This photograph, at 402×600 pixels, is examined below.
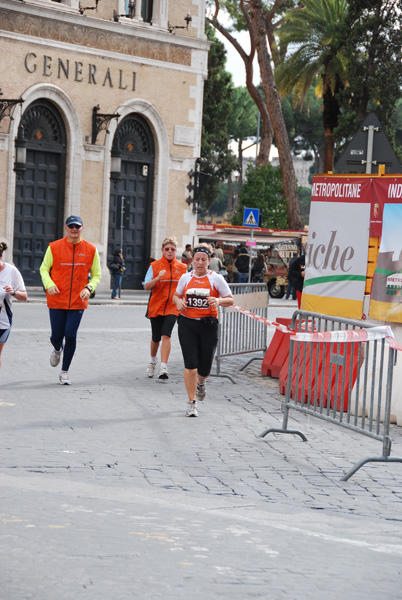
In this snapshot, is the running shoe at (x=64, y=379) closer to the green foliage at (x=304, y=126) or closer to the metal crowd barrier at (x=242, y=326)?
the metal crowd barrier at (x=242, y=326)

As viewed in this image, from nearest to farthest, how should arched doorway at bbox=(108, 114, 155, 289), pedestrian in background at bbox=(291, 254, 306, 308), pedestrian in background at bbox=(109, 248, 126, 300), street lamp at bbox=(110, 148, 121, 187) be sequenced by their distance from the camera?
pedestrian in background at bbox=(291, 254, 306, 308)
pedestrian in background at bbox=(109, 248, 126, 300)
street lamp at bbox=(110, 148, 121, 187)
arched doorway at bbox=(108, 114, 155, 289)

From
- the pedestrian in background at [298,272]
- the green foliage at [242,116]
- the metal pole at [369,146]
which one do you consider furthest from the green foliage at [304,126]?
the metal pole at [369,146]

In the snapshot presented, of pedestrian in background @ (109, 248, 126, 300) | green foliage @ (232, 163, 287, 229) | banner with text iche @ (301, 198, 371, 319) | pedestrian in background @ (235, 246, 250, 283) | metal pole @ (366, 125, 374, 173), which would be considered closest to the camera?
banner with text iche @ (301, 198, 371, 319)

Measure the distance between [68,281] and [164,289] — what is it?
145cm

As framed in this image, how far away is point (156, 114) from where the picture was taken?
3019 centimetres

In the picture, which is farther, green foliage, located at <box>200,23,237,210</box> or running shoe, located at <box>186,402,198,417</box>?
green foliage, located at <box>200,23,237,210</box>

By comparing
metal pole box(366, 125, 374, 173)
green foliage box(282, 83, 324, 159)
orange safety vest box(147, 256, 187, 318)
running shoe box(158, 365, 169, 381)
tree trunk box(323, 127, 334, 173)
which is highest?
green foliage box(282, 83, 324, 159)

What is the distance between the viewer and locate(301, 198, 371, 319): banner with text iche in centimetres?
1097

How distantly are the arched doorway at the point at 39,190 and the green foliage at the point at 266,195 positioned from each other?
69.7ft

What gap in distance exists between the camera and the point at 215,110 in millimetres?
52562

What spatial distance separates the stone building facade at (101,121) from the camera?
1055 inches

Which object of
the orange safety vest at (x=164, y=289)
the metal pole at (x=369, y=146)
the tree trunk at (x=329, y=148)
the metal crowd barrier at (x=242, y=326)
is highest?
the tree trunk at (x=329, y=148)

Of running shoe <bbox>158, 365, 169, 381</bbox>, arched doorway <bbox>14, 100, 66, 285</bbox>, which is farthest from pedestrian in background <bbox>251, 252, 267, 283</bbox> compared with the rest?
running shoe <bbox>158, 365, 169, 381</bbox>

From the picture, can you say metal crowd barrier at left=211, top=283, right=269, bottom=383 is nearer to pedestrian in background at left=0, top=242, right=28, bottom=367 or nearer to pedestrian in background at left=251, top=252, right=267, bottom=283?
pedestrian in background at left=0, top=242, right=28, bottom=367
